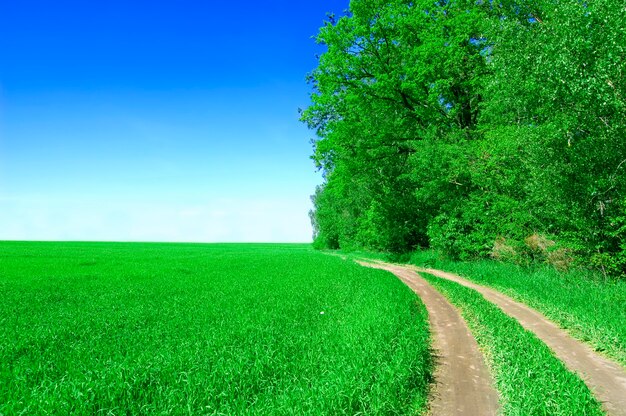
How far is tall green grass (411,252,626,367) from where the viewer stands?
10.3 m

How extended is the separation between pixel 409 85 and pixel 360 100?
4.43 m

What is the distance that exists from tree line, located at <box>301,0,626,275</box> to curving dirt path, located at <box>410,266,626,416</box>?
7784 mm

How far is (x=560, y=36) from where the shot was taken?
16766mm

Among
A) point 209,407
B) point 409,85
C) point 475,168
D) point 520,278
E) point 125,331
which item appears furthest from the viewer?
point 409,85

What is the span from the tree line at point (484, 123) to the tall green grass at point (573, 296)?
4.28ft

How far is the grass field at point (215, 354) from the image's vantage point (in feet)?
21.5

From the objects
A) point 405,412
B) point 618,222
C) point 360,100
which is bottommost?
point 405,412

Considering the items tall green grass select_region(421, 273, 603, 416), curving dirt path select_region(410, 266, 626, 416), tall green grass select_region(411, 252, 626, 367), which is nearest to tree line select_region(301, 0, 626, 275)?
tall green grass select_region(411, 252, 626, 367)

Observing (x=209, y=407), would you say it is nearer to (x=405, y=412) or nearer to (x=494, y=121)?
(x=405, y=412)

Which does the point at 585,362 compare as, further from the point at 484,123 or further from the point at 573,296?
the point at 484,123

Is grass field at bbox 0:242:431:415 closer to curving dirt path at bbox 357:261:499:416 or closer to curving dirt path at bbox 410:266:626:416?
curving dirt path at bbox 357:261:499:416

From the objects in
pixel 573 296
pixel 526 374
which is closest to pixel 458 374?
pixel 526 374

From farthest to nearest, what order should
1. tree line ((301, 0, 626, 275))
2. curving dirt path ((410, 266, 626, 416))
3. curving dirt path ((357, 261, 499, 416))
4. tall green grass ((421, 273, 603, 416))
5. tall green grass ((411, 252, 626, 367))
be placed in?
tree line ((301, 0, 626, 275)) < tall green grass ((411, 252, 626, 367)) < curving dirt path ((410, 266, 626, 416)) < curving dirt path ((357, 261, 499, 416)) < tall green grass ((421, 273, 603, 416))

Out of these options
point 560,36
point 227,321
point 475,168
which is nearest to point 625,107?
point 560,36
